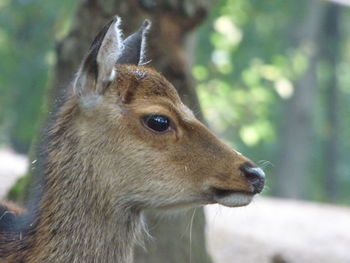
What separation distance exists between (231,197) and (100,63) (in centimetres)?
97

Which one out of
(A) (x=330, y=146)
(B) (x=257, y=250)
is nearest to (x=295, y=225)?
(B) (x=257, y=250)

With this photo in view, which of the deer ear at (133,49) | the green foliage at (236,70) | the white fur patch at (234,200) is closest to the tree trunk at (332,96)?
the green foliage at (236,70)

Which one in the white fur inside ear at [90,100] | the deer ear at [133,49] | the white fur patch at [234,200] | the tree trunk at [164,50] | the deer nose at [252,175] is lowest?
the white fur patch at [234,200]

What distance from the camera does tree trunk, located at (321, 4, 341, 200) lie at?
114 feet

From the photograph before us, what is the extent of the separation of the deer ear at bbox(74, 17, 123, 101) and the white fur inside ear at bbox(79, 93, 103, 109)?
11mm

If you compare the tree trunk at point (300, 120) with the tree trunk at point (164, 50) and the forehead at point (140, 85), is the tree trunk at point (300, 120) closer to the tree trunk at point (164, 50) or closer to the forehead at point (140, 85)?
the tree trunk at point (164, 50)

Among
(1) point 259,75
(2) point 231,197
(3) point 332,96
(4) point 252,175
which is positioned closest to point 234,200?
(2) point 231,197

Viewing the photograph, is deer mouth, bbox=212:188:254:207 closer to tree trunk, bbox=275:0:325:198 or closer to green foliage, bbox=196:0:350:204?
green foliage, bbox=196:0:350:204

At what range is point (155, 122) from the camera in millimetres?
5219

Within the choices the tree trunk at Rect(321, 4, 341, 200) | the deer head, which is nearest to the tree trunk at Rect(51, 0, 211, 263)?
the deer head

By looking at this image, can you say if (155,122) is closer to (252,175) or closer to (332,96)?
(252,175)

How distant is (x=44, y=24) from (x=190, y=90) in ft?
55.6

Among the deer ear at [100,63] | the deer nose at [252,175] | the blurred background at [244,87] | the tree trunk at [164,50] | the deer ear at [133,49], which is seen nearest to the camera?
the deer ear at [100,63]

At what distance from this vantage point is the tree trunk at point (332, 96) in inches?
1369
